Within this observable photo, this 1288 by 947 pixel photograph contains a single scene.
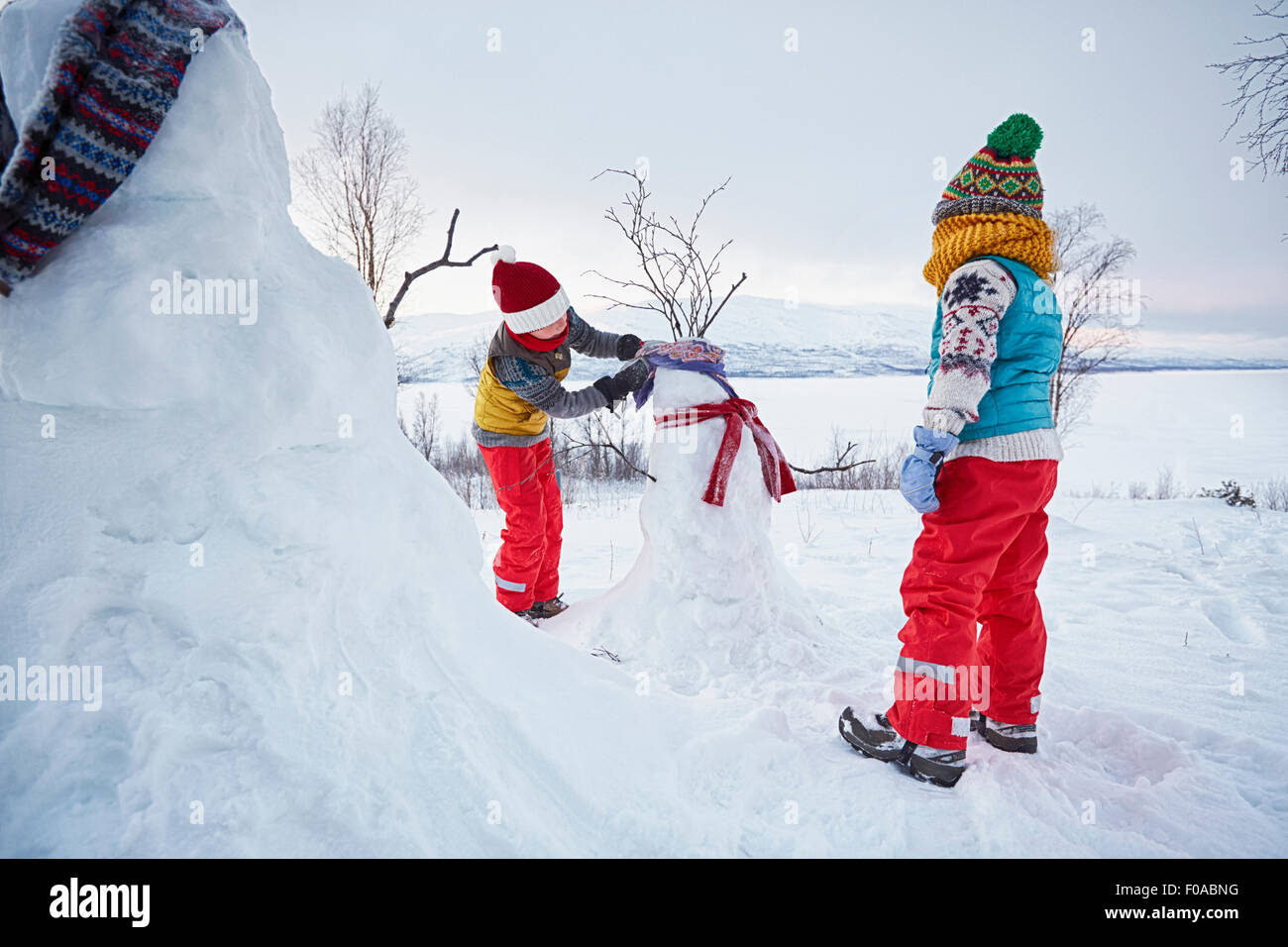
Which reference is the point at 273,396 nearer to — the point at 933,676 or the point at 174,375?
the point at 174,375

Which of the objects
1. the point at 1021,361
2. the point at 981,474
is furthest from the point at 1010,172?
the point at 981,474

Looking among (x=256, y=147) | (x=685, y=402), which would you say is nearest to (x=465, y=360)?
(x=685, y=402)

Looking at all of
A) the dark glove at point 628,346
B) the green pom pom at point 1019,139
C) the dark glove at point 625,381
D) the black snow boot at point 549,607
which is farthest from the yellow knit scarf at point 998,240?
the black snow boot at point 549,607

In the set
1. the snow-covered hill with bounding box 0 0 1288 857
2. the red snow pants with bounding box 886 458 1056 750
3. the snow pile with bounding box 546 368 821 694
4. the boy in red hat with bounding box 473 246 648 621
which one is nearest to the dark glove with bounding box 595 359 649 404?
the boy in red hat with bounding box 473 246 648 621

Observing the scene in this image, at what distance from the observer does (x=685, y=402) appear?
2896 millimetres

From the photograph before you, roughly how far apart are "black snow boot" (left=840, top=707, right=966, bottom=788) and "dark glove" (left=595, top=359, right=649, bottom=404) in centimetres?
169

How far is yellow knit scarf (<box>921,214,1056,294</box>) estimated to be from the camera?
199 centimetres

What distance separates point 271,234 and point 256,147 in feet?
0.69

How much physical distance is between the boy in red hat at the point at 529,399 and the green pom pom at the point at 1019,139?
1640mm

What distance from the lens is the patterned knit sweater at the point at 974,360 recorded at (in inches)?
73.9

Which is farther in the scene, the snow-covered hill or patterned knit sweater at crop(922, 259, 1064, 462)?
patterned knit sweater at crop(922, 259, 1064, 462)

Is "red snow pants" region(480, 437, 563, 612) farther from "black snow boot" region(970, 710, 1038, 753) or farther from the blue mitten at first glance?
"black snow boot" region(970, 710, 1038, 753)

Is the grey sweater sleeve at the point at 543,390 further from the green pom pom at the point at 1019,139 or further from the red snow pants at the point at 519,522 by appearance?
the green pom pom at the point at 1019,139

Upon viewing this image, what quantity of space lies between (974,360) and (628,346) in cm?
179
